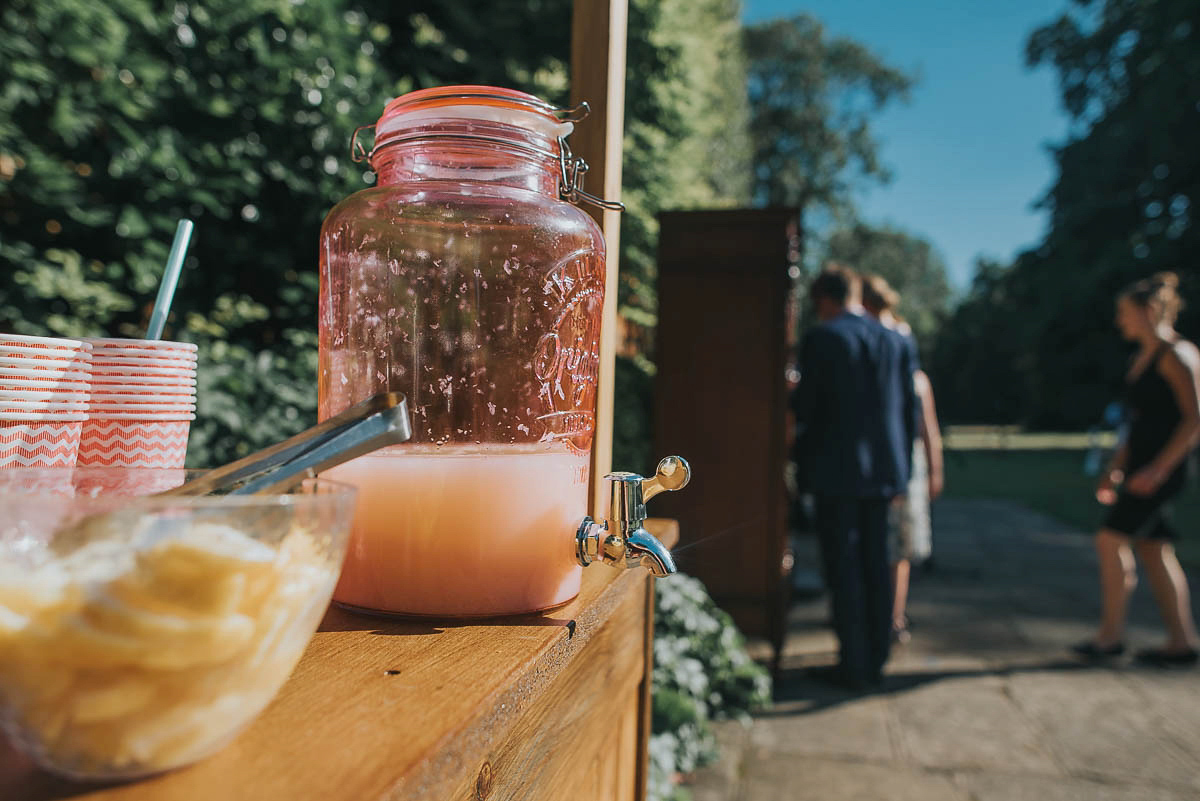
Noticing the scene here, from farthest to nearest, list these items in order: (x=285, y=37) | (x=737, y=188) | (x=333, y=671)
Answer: (x=737, y=188), (x=285, y=37), (x=333, y=671)

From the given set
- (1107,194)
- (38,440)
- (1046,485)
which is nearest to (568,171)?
(38,440)

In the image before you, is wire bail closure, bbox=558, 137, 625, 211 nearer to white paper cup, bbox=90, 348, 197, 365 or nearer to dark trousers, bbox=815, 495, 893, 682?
white paper cup, bbox=90, 348, 197, 365

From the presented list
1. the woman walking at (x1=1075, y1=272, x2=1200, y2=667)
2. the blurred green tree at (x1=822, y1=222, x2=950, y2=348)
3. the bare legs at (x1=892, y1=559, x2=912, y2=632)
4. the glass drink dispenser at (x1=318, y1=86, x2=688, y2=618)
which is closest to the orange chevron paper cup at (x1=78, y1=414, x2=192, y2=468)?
the glass drink dispenser at (x1=318, y1=86, x2=688, y2=618)

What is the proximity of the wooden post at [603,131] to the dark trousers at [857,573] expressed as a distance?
3.08 m

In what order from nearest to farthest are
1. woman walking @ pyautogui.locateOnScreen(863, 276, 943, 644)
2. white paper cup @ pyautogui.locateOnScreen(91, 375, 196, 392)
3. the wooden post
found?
white paper cup @ pyautogui.locateOnScreen(91, 375, 196, 392), the wooden post, woman walking @ pyautogui.locateOnScreen(863, 276, 943, 644)

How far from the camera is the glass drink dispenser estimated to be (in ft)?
2.62

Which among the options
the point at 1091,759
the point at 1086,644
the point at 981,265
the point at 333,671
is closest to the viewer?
the point at 333,671

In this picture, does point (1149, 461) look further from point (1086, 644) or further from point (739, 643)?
point (739, 643)

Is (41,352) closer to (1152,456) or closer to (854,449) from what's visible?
(854,449)

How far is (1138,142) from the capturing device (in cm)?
1933

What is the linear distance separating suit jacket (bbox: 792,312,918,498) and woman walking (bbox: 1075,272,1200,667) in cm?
136

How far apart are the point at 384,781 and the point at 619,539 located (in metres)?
0.41

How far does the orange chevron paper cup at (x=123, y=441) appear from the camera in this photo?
850 mm

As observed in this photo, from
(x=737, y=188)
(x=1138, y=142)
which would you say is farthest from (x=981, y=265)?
(x=737, y=188)
